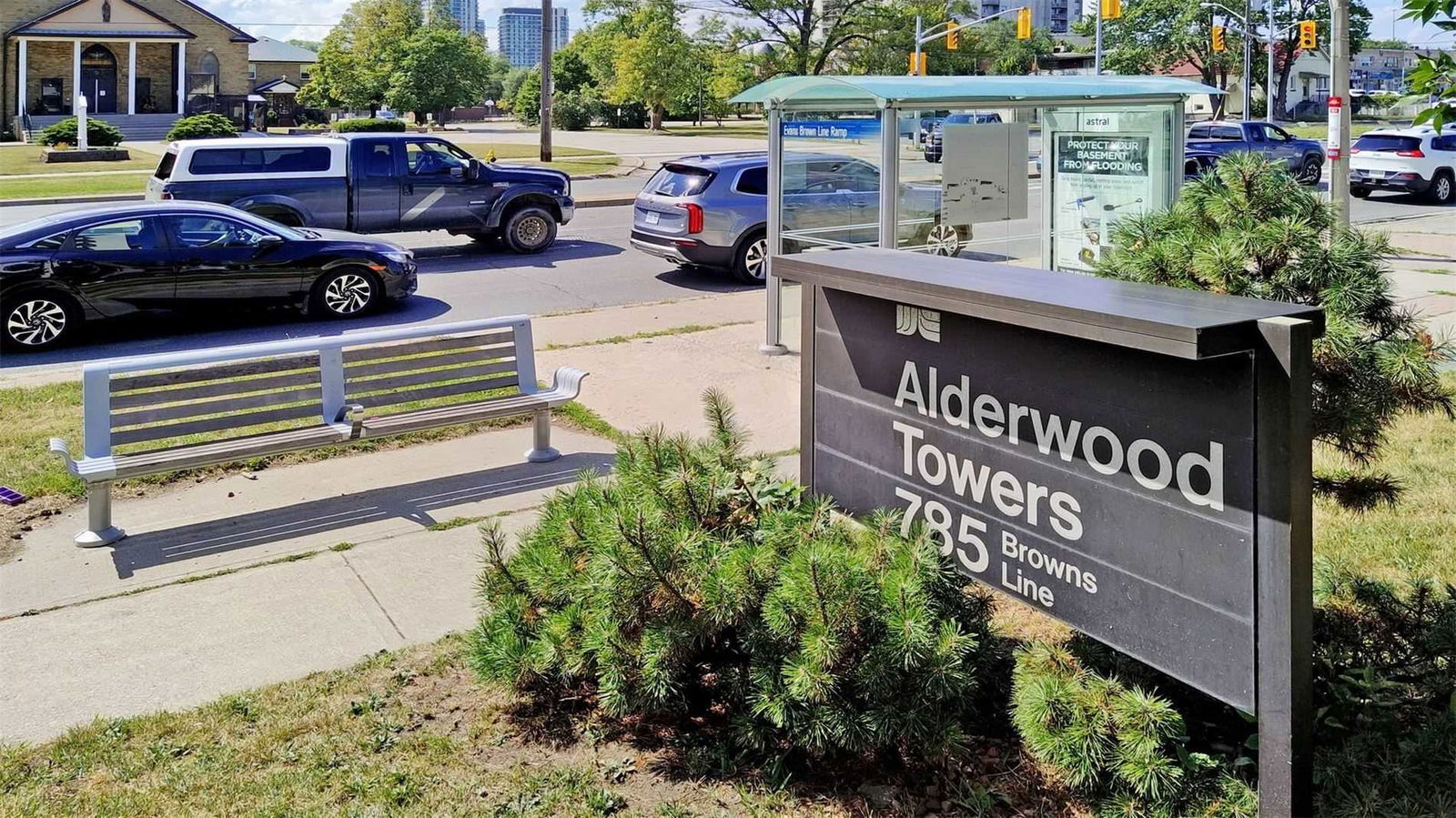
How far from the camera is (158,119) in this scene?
2276 inches

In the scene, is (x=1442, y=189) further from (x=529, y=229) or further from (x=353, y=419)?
(x=353, y=419)

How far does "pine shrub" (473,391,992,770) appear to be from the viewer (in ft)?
12.0

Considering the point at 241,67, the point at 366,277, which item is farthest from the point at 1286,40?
the point at 366,277

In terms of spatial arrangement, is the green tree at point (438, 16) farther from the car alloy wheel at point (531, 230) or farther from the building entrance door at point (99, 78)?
the car alloy wheel at point (531, 230)

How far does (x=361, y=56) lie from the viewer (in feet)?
199

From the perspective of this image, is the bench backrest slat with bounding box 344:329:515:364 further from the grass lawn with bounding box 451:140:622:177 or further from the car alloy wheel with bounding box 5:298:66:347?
the grass lawn with bounding box 451:140:622:177

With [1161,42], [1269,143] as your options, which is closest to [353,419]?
[1269,143]

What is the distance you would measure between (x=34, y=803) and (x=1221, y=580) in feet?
11.2

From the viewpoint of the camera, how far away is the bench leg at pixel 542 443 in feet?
26.2

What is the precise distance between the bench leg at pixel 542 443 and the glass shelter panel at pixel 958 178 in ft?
14.3

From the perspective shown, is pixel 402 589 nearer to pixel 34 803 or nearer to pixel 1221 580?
pixel 34 803

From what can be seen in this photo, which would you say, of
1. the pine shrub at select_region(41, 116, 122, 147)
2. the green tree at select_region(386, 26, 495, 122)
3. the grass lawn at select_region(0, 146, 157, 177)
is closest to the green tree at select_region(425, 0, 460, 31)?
the green tree at select_region(386, 26, 495, 122)

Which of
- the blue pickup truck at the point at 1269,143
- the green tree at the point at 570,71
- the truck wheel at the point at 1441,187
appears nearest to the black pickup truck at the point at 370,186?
the blue pickup truck at the point at 1269,143

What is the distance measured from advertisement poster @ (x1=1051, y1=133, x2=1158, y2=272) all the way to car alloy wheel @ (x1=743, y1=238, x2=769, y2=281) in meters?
4.29
